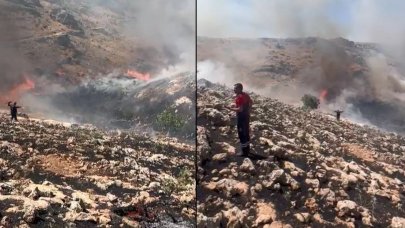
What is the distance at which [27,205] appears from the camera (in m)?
5.50

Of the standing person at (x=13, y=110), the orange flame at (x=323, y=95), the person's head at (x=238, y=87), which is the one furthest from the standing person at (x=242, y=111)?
the standing person at (x=13, y=110)

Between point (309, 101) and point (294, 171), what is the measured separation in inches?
32.5

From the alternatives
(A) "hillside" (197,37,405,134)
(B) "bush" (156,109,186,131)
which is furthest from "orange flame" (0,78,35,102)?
(A) "hillside" (197,37,405,134)

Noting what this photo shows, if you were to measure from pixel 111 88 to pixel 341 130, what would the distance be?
2.68m

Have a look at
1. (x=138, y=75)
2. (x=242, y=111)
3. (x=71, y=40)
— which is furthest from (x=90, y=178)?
(x=242, y=111)

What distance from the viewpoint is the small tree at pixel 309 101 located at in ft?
21.1

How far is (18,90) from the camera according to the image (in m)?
5.86

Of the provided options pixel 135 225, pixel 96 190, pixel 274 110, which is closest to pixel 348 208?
pixel 274 110

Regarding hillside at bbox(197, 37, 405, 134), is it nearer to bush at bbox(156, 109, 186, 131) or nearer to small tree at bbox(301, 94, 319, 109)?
small tree at bbox(301, 94, 319, 109)

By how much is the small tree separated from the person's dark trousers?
68 cm

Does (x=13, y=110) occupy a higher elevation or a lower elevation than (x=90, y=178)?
higher

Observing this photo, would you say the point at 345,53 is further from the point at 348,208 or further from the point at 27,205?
the point at 27,205

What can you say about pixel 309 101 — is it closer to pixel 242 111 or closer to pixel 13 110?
pixel 242 111

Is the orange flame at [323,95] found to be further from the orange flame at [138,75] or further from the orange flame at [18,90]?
the orange flame at [18,90]
